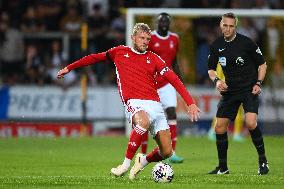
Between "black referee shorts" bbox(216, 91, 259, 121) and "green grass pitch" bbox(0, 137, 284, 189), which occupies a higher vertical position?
"black referee shorts" bbox(216, 91, 259, 121)

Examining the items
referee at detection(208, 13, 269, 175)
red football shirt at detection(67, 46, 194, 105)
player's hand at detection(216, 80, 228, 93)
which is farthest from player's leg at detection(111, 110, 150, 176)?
referee at detection(208, 13, 269, 175)

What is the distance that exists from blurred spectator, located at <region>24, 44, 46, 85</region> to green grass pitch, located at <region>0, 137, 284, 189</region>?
2619 mm

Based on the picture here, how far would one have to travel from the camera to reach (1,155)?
18125mm

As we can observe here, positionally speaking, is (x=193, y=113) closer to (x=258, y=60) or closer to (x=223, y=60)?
(x=223, y=60)

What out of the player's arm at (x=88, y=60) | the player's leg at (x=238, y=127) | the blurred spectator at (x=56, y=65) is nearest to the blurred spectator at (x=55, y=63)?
the blurred spectator at (x=56, y=65)

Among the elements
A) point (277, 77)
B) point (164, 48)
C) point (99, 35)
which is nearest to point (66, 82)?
point (99, 35)

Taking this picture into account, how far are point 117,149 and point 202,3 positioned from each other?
8.61 m

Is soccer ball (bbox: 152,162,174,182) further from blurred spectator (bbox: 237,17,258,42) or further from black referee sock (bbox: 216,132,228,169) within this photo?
blurred spectator (bbox: 237,17,258,42)

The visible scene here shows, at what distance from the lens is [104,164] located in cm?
1617

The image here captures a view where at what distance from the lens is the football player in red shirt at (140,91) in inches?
492

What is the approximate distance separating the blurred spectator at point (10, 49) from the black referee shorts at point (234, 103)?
42.8 feet

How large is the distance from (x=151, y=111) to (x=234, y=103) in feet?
6.35

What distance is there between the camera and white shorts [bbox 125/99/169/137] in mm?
12609

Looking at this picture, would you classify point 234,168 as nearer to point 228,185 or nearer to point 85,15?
point 228,185
